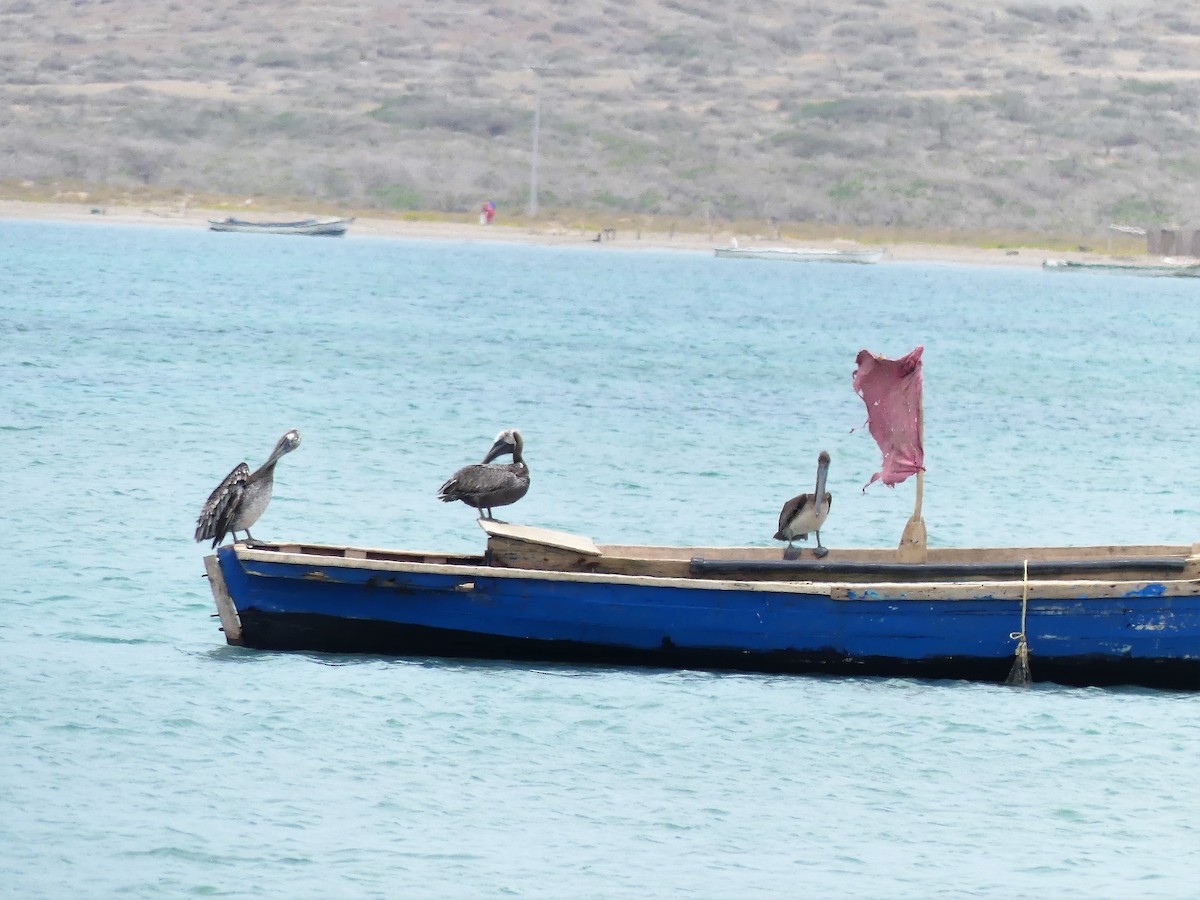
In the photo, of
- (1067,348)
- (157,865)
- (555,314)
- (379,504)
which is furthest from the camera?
(555,314)

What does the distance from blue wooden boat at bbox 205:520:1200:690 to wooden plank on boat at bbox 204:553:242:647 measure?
19mm

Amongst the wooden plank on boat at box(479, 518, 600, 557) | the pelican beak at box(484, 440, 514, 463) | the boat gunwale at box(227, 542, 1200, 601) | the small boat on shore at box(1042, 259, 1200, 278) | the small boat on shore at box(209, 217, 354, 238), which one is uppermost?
the small boat on shore at box(209, 217, 354, 238)

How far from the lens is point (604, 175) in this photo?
125 metres

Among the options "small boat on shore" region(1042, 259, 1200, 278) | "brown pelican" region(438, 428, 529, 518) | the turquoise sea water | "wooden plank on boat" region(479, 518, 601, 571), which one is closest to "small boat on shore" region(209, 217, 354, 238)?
"small boat on shore" region(1042, 259, 1200, 278)

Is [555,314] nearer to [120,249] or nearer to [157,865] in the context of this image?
[120,249]

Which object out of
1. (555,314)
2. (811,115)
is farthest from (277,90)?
(555,314)

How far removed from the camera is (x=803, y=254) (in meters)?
111

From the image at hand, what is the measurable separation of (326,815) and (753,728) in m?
3.82

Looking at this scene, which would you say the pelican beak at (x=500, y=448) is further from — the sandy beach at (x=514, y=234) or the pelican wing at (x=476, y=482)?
the sandy beach at (x=514, y=234)

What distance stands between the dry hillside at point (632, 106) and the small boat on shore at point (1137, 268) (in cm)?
981

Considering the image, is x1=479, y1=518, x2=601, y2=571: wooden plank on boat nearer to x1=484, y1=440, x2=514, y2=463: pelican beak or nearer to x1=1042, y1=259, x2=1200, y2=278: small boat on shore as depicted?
x1=484, y1=440, x2=514, y2=463: pelican beak

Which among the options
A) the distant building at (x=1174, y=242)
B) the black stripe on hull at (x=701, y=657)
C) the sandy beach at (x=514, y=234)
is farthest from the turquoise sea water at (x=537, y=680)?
the distant building at (x=1174, y=242)

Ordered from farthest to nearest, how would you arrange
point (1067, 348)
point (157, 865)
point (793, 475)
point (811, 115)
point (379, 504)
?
point (811, 115) → point (1067, 348) → point (793, 475) → point (379, 504) → point (157, 865)

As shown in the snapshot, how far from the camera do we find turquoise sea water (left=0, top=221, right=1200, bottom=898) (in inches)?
541
